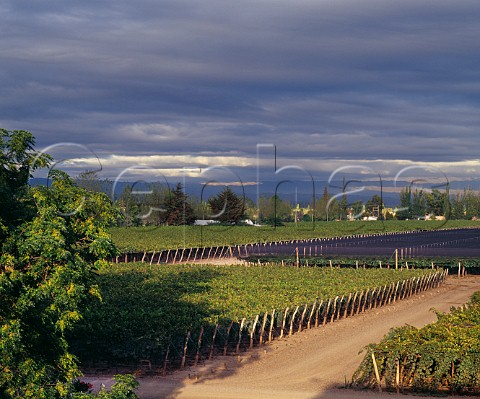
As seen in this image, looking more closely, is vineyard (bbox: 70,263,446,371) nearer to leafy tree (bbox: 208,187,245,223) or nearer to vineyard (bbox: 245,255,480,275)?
vineyard (bbox: 245,255,480,275)

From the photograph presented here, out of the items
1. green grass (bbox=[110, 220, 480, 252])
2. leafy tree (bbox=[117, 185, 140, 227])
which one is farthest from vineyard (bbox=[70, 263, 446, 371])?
leafy tree (bbox=[117, 185, 140, 227])

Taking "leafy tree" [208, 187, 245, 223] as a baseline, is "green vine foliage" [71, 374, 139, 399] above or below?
below

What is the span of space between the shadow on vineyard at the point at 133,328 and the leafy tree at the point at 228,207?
127 metres

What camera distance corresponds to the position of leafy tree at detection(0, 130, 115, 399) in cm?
2259

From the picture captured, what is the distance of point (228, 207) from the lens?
180750 mm

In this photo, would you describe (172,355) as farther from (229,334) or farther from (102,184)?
(102,184)

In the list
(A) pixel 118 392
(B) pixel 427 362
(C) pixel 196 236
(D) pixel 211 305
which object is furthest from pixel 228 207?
(A) pixel 118 392

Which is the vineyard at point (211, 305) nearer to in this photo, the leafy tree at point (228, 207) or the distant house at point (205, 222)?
the leafy tree at point (228, 207)

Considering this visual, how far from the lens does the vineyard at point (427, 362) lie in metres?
33.3

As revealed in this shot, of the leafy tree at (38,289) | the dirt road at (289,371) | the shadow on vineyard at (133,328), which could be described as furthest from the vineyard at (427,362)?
the leafy tree at (38,289)

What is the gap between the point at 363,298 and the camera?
62.6 meters

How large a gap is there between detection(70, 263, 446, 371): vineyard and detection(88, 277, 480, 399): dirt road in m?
1.42

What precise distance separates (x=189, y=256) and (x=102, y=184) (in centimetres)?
9027

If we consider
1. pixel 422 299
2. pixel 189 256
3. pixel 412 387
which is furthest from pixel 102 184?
pixel 412 387
